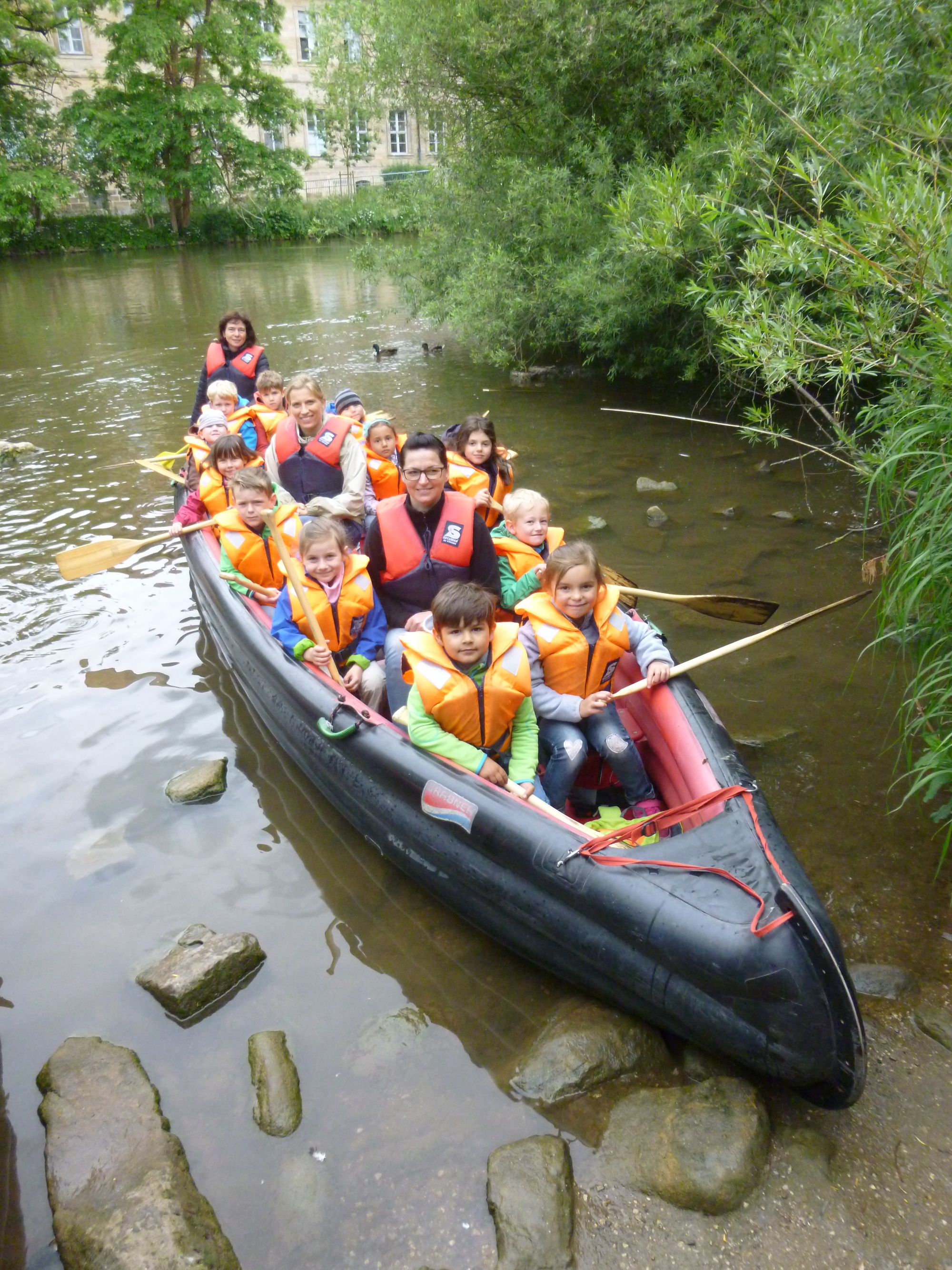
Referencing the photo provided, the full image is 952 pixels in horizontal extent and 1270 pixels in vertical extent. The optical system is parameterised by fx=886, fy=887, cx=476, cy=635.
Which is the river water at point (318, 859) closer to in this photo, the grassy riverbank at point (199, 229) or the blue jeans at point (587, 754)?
the blue jeans at point (587, 754)

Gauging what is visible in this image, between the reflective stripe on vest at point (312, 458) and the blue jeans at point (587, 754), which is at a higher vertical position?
the reflective stripe on vest at point (312, 458)

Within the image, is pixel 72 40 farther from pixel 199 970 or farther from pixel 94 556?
pixel 199 970

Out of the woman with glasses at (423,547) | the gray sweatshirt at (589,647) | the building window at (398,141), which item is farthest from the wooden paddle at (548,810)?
the building window at (398,141)

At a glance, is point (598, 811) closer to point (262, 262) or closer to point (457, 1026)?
point (457, 1026)

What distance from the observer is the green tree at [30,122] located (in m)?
20.9

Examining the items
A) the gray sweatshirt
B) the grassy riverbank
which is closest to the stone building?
the grassy riverbank

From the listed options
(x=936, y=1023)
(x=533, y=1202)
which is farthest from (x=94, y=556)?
(x=936, y=1023)

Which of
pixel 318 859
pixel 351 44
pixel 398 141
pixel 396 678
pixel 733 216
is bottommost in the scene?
pixel 318 859

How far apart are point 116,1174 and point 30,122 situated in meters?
27.6

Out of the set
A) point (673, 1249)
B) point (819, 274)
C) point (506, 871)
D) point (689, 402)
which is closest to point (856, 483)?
point (689, 402)

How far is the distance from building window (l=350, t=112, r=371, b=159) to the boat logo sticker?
27.8 feet

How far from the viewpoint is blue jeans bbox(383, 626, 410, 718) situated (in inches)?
129

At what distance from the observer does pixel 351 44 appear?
8766mm

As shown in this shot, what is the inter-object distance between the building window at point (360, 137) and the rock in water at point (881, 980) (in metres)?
9.12
